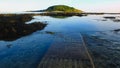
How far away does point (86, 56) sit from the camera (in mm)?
21656

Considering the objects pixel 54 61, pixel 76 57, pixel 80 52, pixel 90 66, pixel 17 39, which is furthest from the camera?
pixel 17 39

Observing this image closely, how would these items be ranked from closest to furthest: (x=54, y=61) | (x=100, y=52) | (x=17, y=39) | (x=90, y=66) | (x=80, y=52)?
(x=90, y=66)
(x=54, y=61)
(x=80, y=52)
(x=100, y=52)
(x=17, y=39)

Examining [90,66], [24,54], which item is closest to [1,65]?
[24,54]

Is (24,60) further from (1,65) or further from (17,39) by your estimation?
(17,39)

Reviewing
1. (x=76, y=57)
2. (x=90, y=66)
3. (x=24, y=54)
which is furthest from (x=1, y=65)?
(x=90, y=66)

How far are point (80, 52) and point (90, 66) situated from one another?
5.36m

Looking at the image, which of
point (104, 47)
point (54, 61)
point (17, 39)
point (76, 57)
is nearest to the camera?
point (54, 61)

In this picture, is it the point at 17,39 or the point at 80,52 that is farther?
the point at 17,39

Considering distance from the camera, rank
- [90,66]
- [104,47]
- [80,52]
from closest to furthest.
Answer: [90,66], [80,52], [104,47]

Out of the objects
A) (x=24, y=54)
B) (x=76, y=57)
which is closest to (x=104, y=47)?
(x=76, y=57)

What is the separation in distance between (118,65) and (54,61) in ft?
25.7

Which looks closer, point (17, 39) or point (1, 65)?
point (1, 65)

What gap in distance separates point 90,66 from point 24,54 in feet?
35.3

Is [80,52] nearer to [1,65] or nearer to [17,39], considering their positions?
[1,65]
